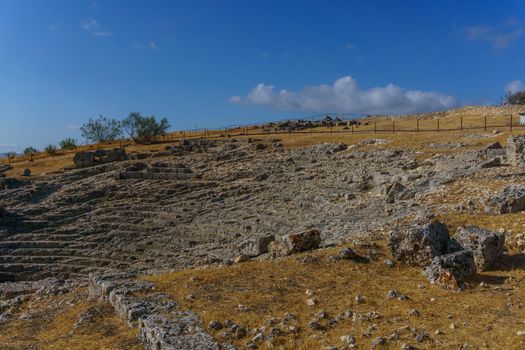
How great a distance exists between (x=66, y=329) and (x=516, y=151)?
793 inches

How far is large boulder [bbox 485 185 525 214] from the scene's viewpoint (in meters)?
14.1

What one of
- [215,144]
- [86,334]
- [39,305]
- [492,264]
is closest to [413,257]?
[492,264]

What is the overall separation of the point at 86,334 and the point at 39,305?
4.80 m

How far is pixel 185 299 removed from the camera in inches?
404

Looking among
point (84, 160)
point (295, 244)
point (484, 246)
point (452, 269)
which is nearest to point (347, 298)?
point (452, 269)

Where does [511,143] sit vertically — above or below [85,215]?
above

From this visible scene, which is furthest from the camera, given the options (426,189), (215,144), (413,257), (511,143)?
(215,144)

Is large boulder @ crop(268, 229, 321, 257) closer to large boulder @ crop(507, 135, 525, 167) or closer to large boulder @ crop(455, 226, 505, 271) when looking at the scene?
large boulder @ crop(455, 226, 505, 271)

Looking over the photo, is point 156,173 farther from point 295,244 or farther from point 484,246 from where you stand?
point 484,246

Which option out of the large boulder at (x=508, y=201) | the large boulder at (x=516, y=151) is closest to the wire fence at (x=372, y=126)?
the large boulder at (x=516, y=151)

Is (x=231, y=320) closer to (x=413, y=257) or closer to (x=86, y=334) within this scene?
(x=86, y=334)

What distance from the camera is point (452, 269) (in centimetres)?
978

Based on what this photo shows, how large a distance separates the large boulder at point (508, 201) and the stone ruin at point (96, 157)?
39881 millimetres

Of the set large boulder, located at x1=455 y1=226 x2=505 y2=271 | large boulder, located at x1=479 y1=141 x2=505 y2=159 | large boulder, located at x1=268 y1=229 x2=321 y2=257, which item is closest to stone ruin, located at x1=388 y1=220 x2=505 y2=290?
large boulder, located at x1=455 y1=226 x2=505 y2=271
